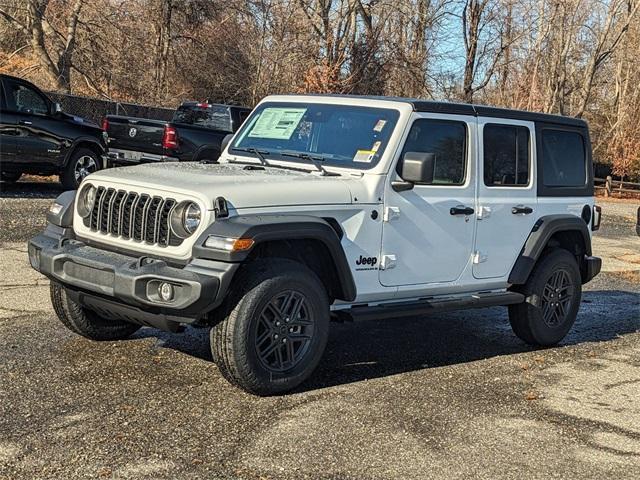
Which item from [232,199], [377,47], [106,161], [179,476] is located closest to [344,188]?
[232,199]

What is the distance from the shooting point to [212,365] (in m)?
5.77

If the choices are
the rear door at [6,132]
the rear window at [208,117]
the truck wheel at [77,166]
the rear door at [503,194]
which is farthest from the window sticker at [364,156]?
the rear window at [208,117]

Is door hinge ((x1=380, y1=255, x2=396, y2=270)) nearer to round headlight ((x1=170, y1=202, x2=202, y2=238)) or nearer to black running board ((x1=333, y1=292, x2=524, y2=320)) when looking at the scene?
black running board ((x1=333, y1=292, x2=524, y2=320))

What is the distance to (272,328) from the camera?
16.9ft

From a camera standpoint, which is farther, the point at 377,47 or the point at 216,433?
the point at 377,47

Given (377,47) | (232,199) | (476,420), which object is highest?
(377,47)

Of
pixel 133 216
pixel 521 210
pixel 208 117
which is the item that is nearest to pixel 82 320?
pixel 133 216

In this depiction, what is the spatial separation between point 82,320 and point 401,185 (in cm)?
245

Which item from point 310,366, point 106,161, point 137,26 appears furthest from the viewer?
point 137,26

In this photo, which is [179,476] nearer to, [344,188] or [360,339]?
[344,188]

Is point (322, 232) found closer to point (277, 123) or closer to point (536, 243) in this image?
point (277, 123)

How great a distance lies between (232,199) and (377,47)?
70.0 ft

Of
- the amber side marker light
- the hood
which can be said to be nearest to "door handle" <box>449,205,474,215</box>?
the hood

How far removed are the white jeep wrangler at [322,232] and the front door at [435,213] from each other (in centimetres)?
1
